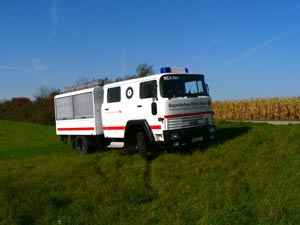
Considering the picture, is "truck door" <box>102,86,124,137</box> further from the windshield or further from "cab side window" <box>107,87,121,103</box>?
the windshield

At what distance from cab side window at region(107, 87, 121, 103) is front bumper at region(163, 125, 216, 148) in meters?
2.77

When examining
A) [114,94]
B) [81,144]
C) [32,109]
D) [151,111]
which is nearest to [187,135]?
[151,111]

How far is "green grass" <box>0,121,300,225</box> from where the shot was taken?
22.5 feet

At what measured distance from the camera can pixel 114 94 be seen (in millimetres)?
13328

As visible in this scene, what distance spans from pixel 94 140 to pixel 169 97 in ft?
17.5

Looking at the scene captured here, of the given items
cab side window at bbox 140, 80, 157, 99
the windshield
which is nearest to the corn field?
the windshield

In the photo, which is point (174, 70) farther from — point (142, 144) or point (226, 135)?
point (226, 135)

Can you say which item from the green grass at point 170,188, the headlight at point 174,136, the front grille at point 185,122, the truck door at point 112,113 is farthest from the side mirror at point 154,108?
the truck door at point 112,113

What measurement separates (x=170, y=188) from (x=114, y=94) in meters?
5.77

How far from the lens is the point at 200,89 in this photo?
12375mm

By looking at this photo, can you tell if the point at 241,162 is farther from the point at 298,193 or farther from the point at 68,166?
the point at 68,166

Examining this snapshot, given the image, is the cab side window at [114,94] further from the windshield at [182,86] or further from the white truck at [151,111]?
the windshield at [182,86]

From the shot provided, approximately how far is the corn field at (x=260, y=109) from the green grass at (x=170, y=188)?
17.6 meters

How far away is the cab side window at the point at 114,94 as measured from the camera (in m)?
13.1
